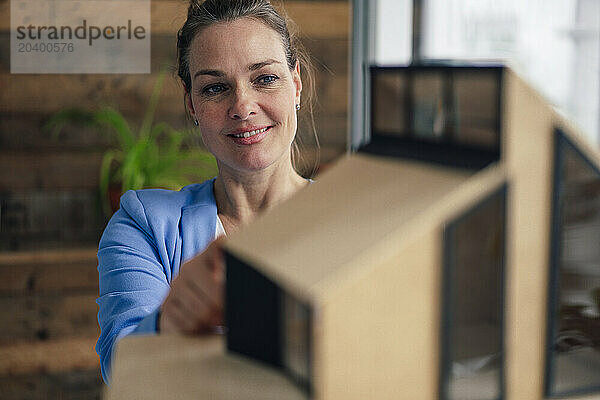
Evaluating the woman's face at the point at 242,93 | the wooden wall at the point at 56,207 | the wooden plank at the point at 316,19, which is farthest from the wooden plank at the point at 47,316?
the woman's face at the point at 242,93

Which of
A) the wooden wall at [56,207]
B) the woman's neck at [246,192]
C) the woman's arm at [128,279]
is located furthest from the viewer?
the wooden wall at [56,207]

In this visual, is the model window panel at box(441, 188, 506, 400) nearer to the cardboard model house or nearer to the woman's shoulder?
the cardboard model house

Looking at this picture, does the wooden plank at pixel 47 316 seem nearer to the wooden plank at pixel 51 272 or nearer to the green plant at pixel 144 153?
the wooden plank at pixel 51 272

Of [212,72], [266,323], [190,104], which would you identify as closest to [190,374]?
[266,323]

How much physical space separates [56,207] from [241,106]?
1.46 m

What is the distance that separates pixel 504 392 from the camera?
0.52 metres

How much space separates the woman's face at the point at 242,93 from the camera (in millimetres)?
1190

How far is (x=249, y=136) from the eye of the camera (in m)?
1.20

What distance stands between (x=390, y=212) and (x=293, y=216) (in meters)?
0.09

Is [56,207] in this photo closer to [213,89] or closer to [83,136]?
[83,136]

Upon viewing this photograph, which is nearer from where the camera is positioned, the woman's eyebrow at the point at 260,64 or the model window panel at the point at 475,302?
the model window panel at the point at 475,302

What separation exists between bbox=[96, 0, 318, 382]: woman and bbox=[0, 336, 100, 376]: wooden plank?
1223 millimetres

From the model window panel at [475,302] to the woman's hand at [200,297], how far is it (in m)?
0.22

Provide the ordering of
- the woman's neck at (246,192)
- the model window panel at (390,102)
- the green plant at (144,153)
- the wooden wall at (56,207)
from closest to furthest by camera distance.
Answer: the model window panel at (390,102), the woman's neck at (246,192), the green plant at (144,153), the wooden wall at (56,207)
